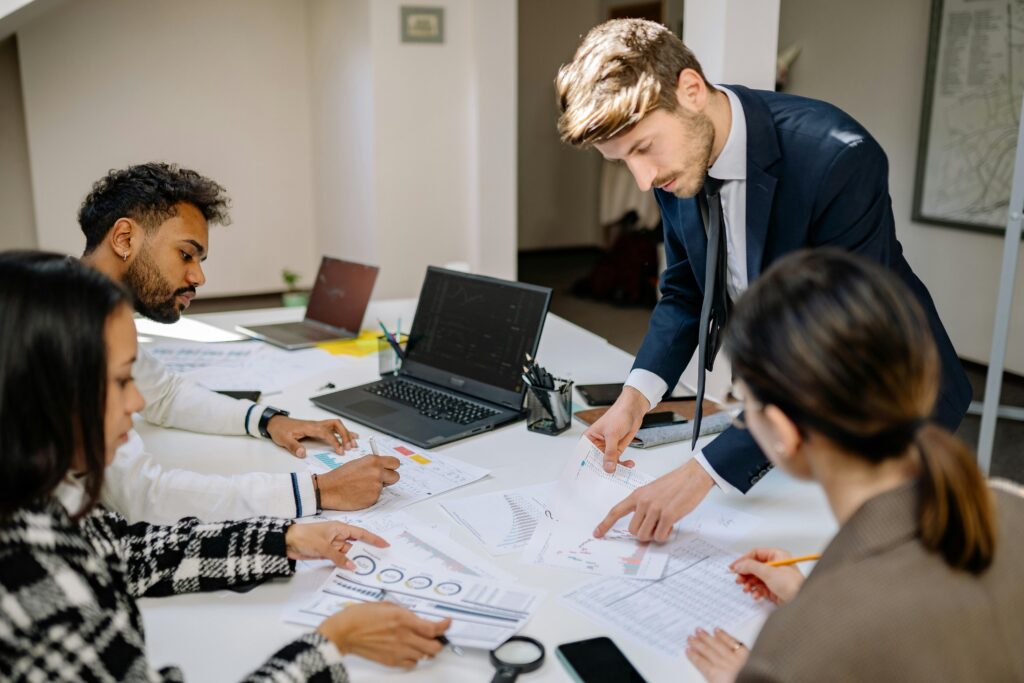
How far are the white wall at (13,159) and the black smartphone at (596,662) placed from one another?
540 cm

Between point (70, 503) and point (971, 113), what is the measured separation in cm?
442

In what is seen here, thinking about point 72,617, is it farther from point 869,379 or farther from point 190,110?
point 190,110

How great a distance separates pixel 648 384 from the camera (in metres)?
1.68

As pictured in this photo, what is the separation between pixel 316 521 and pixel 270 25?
17.3 ft

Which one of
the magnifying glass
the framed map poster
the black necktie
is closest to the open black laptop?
the black necktie

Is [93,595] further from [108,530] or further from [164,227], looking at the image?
[164,227]

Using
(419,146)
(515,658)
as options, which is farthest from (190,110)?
(515,658)

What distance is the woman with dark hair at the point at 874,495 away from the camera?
2.51 ft

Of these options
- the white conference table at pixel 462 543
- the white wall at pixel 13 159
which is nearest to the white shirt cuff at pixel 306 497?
the white conference table at pixel 462 543

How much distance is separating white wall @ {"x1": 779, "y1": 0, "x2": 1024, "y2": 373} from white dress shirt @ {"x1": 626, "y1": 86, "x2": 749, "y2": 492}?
10.5 feet

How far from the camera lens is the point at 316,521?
1.42m

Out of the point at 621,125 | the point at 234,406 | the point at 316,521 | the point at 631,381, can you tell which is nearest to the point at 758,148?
the point at 621,125

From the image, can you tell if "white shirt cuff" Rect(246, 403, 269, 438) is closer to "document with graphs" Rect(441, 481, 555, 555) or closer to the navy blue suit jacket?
"document with graphs" Rect(441, 481, 555, 555)

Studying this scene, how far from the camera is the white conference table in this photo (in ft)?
3.53
